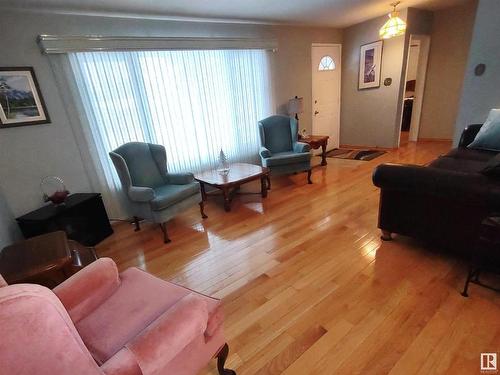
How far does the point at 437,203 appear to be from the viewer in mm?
1803

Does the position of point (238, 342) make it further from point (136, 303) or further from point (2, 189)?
point (2, 189)

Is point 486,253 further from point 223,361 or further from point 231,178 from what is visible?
point 231,178

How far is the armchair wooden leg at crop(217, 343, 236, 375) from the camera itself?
122 centimetres

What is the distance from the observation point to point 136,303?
1171 millimetres

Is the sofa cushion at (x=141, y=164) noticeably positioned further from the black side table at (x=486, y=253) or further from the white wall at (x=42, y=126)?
the black side table at (x=486, y=253)

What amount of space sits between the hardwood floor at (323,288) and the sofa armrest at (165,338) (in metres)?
0.59

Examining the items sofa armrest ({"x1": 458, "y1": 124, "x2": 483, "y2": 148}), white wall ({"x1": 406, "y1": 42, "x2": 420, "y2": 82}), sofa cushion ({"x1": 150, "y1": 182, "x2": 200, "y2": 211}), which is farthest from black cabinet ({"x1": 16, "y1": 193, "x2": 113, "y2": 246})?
white wall ({"x1": 406, "y1": 42, "x2": 420, "y2": 82})

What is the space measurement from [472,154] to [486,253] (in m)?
1.54

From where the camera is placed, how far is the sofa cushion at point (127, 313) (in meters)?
A: 1.00

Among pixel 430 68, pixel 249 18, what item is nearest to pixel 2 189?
pixel 249 18

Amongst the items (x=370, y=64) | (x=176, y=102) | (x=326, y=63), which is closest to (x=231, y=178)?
(x=176, y=102)

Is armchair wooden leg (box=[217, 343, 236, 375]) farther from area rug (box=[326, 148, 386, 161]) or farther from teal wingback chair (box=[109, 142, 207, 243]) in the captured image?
area rug (box=[326, 148, 386, 161])

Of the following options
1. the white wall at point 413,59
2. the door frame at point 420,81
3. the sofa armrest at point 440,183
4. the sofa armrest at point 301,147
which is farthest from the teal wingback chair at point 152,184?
the white wall at point 413,59

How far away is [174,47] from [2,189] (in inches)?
92.5
